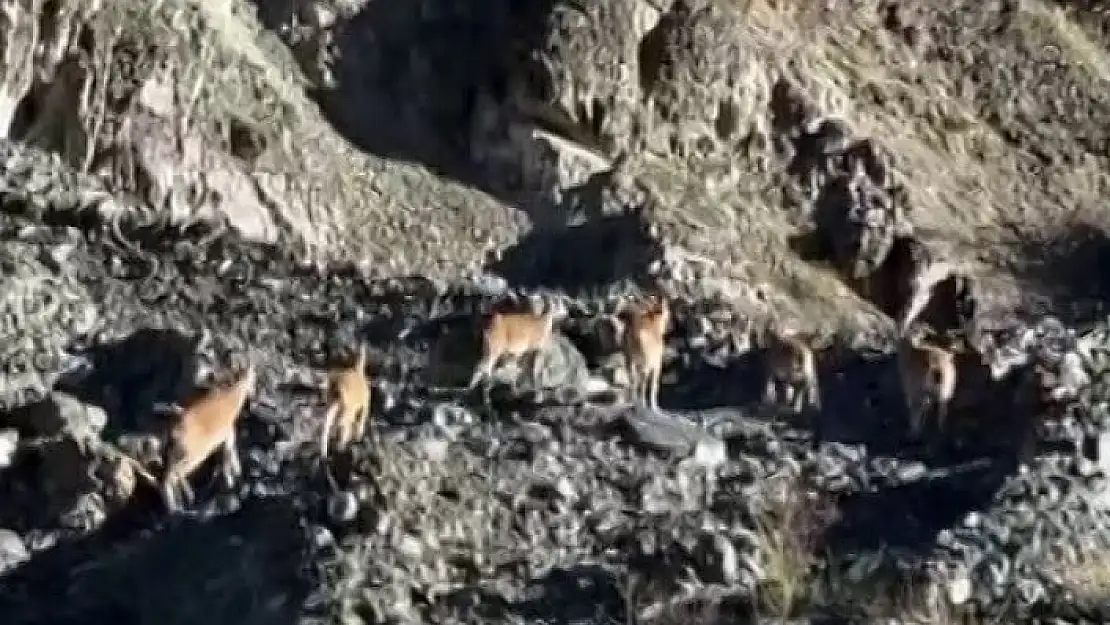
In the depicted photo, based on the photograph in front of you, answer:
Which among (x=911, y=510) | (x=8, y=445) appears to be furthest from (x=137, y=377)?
(x=911, y=510)

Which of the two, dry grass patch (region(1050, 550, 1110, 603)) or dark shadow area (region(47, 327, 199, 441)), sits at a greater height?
dark shadow area (region(47, 327, 199, 441))

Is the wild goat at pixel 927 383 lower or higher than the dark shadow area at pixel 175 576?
higher

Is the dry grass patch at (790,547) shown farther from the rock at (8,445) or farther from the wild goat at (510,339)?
the rock at (8,445)

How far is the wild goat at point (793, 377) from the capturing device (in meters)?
22.5

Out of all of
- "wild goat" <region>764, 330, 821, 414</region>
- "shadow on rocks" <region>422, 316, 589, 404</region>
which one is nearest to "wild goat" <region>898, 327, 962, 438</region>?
"wild goat" <region>764, 330, 821, 414</region>

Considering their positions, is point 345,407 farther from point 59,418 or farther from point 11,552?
point 11,552

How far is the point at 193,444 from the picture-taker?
18969 millimetres

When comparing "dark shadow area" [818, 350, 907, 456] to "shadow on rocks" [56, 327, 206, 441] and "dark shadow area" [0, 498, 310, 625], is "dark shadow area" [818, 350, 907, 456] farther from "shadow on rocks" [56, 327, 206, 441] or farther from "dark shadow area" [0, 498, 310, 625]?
"dark shadow area" [0, 498, 310, 625]

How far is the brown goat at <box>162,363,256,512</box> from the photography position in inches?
745

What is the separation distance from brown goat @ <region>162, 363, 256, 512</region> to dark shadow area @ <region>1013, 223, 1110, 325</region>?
1025 centimetres

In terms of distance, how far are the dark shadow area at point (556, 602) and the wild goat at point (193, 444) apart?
8.47 ft

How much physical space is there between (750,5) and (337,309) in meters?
6.88

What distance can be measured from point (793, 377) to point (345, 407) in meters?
4.17

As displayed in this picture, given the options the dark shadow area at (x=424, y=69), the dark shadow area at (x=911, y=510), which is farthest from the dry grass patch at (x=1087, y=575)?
the dark shadow area at (x=424, y=69)
